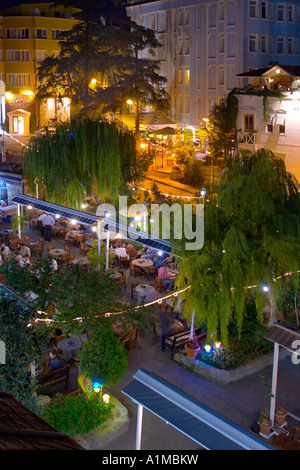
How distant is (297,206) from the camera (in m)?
15.1

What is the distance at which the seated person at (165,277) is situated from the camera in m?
19.8

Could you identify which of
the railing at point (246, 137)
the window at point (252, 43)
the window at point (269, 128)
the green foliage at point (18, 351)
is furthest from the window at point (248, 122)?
the green foliage at point (18, 351)

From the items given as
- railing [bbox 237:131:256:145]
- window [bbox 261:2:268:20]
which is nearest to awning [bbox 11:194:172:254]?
railing [bbox 237:131:256:145]

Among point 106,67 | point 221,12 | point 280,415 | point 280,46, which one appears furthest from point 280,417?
point 280,46

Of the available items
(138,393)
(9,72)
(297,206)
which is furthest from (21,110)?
(138,393)

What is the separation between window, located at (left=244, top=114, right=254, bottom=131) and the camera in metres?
35.9

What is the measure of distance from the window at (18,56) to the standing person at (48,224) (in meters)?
31.8

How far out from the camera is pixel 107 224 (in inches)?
790

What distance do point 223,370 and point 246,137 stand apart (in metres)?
24.7

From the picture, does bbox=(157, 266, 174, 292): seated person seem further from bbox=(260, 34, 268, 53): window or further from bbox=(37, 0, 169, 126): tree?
bbox=(260, 34, 268, 53): window

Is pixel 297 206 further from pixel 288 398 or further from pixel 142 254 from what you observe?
pixel 142 254

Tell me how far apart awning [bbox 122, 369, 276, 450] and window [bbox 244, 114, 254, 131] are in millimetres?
30240

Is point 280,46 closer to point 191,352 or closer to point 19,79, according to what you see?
point 19,79

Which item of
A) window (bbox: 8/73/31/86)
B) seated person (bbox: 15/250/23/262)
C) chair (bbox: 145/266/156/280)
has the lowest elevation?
chair (bbox: 145/266/156/280)
